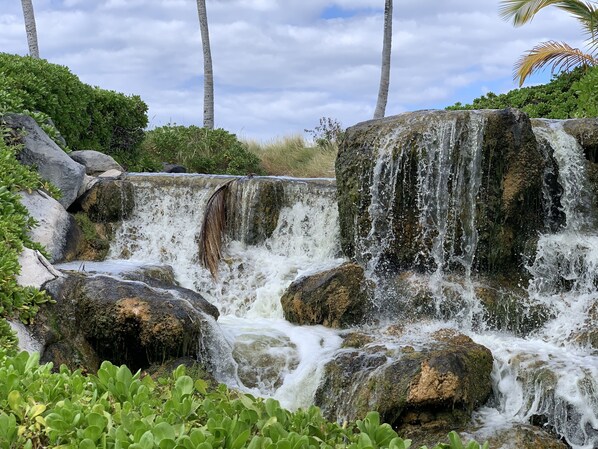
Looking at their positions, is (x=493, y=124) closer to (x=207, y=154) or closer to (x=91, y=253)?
(x=91, y=253)

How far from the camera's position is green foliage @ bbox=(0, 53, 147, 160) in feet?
45.2

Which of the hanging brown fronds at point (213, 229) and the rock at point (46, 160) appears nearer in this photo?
the hanging brown fronds at point (213, 229)

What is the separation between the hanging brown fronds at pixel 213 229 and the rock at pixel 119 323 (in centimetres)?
316

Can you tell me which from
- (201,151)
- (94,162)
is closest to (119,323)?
(94,162)

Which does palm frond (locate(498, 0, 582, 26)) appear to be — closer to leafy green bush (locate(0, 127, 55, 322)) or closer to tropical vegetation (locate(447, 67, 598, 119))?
tropical vegetation (locate(447, 67, 598, 119))

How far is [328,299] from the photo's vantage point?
30.1 ft

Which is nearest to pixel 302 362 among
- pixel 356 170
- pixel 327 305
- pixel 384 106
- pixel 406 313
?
pixel 327 305

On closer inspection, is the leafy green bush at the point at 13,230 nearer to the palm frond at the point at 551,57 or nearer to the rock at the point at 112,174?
the rock at the point at 112,174

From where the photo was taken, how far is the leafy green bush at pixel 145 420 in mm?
2650

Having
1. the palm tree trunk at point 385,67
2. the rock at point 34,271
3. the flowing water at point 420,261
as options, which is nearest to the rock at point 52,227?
the flowing water at point 420,261

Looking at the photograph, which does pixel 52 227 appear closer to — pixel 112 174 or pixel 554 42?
pixel 112 174

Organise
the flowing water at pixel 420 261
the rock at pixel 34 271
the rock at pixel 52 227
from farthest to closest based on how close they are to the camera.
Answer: the rock at pixel 52 227 → the rock at pixel 34 271 → the flowing water at pixel 420 261

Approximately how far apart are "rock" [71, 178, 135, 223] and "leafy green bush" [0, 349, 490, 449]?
9.08 metres

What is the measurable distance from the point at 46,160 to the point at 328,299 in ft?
18.0
